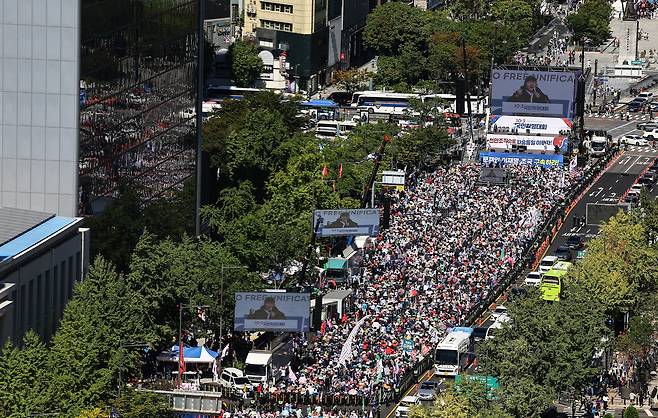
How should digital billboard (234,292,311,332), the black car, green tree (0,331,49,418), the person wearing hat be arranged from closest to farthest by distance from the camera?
green tree (0,331,49,418) < digital billboard (234,292,311,332) < the person wearing hat < the black car

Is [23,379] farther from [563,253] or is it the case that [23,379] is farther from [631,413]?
[563,253]

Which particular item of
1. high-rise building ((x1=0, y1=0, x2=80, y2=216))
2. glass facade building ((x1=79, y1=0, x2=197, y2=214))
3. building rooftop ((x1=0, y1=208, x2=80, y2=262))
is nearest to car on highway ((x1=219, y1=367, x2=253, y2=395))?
building rooftop ((x1=0, y1=208, x2=80, y2=262))

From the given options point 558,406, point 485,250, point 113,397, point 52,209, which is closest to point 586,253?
point 485,250

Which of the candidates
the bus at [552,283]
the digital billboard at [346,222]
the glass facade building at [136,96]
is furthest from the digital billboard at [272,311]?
the digital billboard at [346,222]

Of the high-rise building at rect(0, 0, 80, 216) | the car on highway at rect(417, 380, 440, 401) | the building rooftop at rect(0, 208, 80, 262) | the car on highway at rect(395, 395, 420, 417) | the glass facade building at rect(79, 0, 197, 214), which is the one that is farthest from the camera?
the glass facade building at rect(79, 0, 197, 214)

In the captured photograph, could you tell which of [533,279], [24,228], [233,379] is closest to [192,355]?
[233,379]

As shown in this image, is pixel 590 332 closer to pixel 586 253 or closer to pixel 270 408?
pixel 270 408

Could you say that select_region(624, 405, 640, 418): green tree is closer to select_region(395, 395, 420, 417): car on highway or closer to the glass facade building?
select_region(395, 395, 420, 417): car on highway
